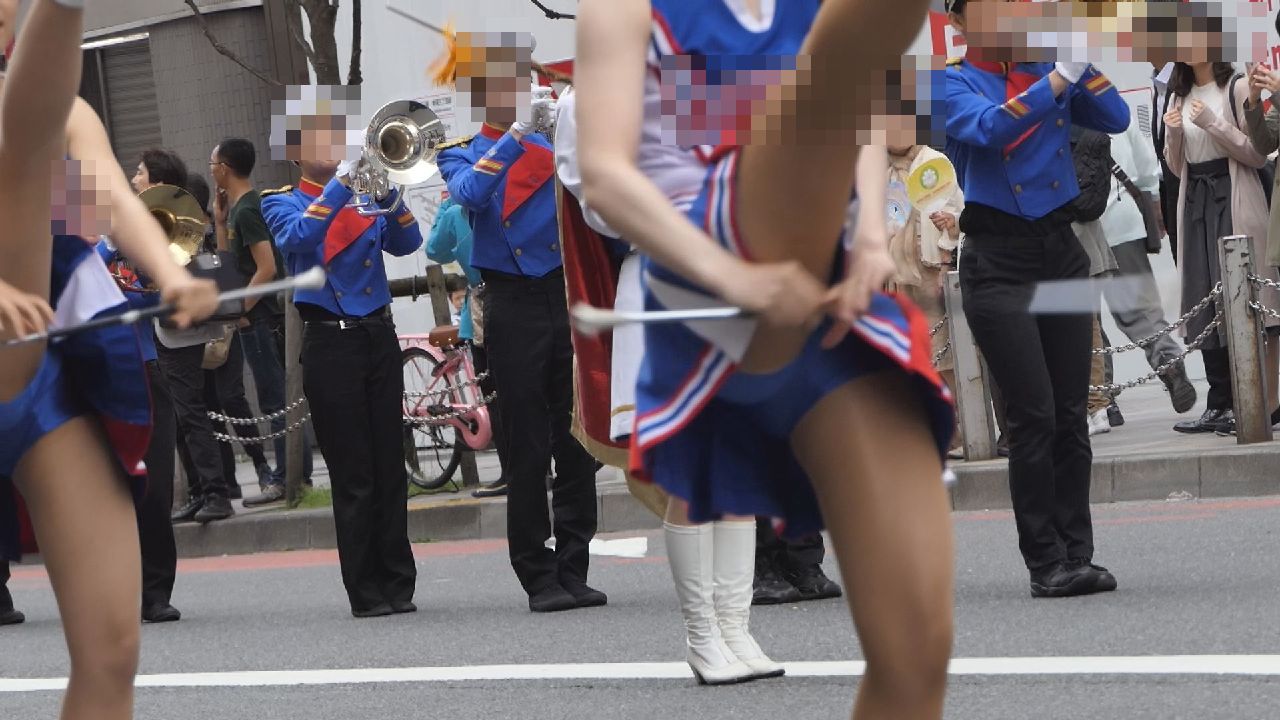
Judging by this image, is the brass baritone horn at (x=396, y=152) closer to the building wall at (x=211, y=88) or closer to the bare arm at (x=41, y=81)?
the bare arm at (x=41, y=81)

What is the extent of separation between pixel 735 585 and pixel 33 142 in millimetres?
2919

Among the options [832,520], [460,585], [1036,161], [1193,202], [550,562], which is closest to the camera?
[832,520]

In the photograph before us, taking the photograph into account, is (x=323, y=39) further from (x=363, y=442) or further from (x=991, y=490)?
(x=991, y=490)

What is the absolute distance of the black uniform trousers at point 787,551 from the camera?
7.16m

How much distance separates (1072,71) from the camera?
6285mm

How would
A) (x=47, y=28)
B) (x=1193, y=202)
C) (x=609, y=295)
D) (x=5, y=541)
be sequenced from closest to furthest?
(x=47, y=28)
(x=5, y=541)
(x=609, y=295)
(x=1193, y=202)

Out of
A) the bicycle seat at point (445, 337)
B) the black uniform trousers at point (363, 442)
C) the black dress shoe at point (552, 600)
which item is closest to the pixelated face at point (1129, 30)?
the black dress shoe at point (552, 600)

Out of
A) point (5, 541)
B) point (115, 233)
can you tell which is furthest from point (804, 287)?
point (5, 541)

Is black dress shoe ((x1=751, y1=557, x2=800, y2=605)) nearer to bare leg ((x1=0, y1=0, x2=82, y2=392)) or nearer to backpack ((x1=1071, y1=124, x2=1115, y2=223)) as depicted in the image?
backpack ((x1=1071, y1=124, x2=1115, y2=223))

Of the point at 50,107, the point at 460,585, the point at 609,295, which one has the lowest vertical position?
the point at 460,585

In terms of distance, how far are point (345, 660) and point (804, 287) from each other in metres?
4.42

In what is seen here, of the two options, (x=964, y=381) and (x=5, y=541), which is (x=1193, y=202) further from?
(x=5, y=541)

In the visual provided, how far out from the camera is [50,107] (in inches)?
129

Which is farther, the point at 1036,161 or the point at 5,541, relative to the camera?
the point at 1036,161
